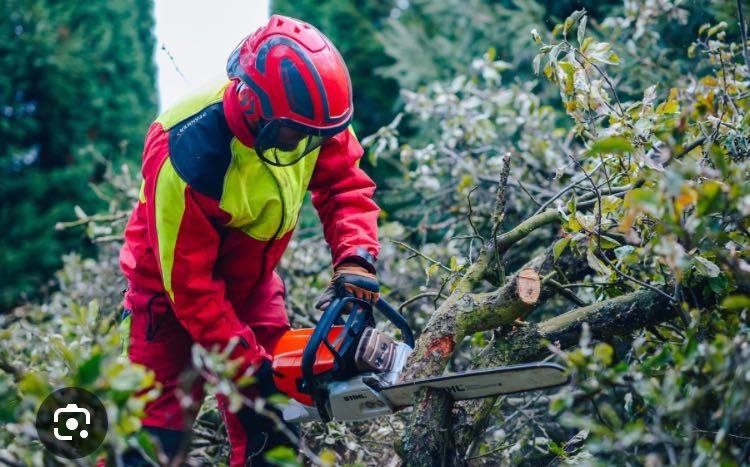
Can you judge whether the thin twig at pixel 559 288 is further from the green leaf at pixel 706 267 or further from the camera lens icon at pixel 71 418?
the camera lens icon at pixel 71 418

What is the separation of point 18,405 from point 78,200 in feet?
26.5

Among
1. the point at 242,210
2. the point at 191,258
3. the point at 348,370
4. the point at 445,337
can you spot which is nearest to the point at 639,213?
the point at 445,337

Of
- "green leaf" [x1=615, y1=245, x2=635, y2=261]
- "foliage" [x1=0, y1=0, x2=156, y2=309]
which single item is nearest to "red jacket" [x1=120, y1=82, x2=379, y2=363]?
"green leaf" [x1=615, y1=245, x2=635, y2=261]

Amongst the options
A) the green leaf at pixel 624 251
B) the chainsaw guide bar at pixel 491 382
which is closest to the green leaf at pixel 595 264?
the green leaf at pixel 624 251

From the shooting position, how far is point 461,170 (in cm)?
436

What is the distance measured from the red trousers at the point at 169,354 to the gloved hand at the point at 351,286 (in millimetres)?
427

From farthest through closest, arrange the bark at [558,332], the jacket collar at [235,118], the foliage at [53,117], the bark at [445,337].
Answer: the foliage at [53,117]
the jacket collar at [235,118]
the bark at [558,332]
the bark at [445,337]

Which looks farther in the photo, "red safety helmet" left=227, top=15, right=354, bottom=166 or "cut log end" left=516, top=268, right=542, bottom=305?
"red safety helmet" left=227, top=15, right=354, bottom=166

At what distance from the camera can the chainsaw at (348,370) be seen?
219 centimetres

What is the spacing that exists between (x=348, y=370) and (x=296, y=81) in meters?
0.96

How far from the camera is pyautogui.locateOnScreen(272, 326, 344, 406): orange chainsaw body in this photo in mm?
2266

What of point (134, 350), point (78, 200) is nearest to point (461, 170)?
point (134, 350)

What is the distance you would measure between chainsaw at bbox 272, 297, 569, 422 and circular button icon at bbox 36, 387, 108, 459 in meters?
0.77

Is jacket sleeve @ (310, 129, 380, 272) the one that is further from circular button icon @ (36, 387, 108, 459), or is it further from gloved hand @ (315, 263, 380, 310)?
circular button icon @ (36, 387, 108, 459)
